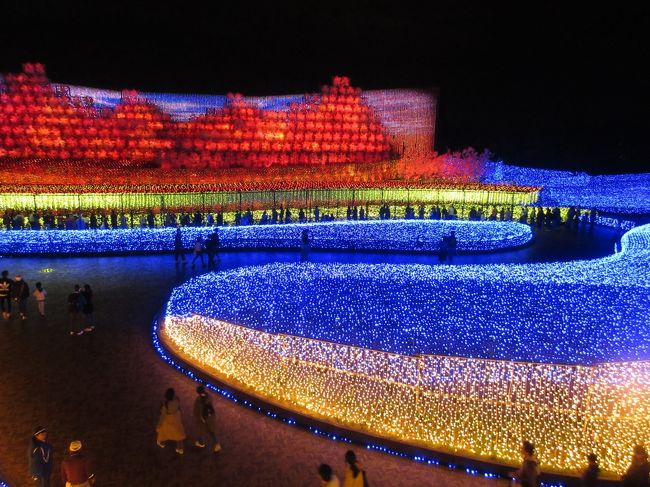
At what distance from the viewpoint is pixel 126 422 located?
7559 mm

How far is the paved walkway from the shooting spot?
21.4 feet

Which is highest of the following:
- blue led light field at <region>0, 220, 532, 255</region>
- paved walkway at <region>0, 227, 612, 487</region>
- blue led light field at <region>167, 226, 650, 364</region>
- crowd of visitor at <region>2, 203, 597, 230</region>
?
crowd of visitor at <region>2, 203, 597, 230</region>

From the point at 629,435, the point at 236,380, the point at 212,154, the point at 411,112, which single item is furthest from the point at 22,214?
the point at 411,112

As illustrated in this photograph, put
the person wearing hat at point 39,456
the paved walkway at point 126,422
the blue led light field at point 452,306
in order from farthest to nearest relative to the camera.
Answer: the blue led light field at point 452,306 < the paved walkway at point 126,422 < the person wearing hat at point 39,456

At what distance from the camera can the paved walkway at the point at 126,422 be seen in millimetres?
6535

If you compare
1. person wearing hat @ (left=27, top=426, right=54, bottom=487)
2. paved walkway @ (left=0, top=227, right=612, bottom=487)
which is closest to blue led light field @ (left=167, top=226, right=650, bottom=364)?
paved walkway @ (left=0, top=227, right=612, bottom=487)

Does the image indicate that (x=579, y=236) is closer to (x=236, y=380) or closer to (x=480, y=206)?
(x=480, y=206)

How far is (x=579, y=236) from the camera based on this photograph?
72.8ft

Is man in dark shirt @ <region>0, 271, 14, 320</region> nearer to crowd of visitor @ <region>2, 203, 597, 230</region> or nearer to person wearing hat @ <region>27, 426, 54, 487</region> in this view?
person wearing hat @ <region>27, 426, 54, 487</region>

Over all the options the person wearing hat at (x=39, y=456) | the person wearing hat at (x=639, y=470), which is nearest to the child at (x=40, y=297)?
the person wearing hat at (x=39, y=456)

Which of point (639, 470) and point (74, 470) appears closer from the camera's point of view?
point (74, 470)

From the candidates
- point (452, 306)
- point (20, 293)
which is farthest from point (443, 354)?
point (20, 293)

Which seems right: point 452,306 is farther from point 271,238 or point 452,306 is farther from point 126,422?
point 271,238

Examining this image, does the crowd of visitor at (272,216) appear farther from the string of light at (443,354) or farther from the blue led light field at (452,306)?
the string of light at (443,354)
